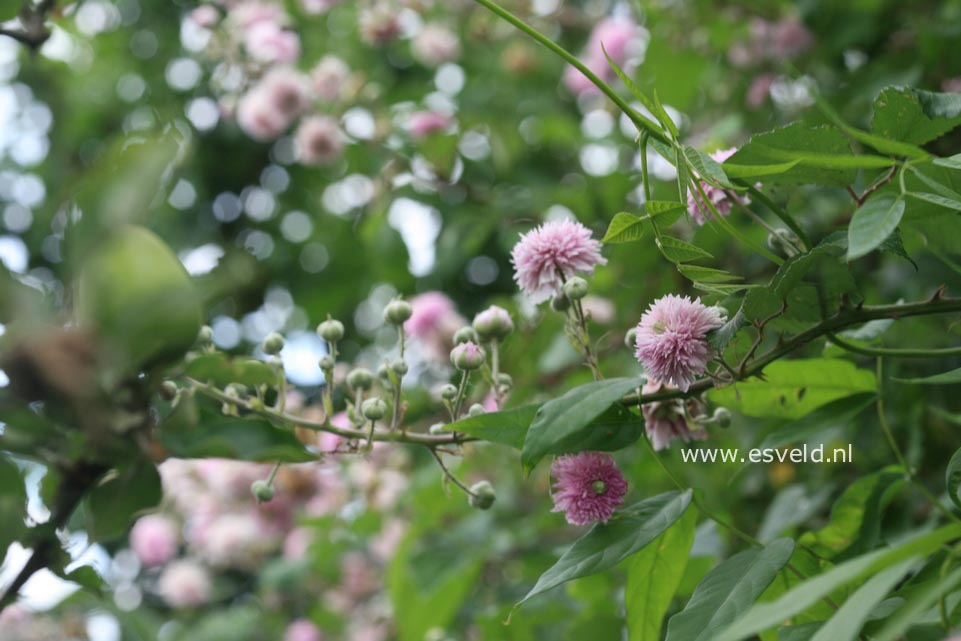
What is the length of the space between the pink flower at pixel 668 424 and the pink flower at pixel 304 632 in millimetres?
1580

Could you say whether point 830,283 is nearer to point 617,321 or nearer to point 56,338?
point 56,338

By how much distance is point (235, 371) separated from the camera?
545mm

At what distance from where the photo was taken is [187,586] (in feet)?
7.73

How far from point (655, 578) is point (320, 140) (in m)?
1.42

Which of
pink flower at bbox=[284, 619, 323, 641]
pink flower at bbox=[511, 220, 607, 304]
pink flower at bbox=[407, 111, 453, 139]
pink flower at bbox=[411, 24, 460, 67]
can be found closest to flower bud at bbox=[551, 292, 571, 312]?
pink flower at bbox=[511, 220, 607, 304]

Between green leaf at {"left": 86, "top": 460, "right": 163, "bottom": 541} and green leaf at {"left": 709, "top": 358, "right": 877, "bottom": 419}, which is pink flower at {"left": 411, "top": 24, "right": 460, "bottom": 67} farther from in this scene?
green leaf at {"left": 86, "top": 460, "right": 163, "bottom": 541}

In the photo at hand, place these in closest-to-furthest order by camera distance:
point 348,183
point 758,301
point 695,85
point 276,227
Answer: point 758,301 < point 695,85 < point 348,183 < point 276,227

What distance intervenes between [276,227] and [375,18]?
2.57 feet

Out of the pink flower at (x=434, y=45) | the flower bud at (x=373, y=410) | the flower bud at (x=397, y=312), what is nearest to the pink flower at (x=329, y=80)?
the pink flower at (x=434, y=45)

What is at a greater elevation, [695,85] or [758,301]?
[695,85]

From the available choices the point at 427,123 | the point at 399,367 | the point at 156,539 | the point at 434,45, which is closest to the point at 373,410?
the point at 399,367

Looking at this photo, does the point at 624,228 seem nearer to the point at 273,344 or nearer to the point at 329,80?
the point at 273,344

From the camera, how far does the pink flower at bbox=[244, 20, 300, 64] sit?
181 cm

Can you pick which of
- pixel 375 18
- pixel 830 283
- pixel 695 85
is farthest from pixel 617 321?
pixel 375 18
